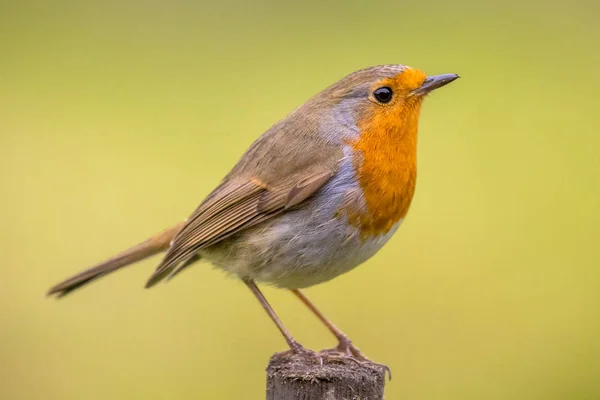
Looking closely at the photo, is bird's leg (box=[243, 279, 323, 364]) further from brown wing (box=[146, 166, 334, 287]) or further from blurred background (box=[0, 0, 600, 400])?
blurred background (box=[0, 0, 600, 400])

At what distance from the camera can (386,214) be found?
377 centimetres

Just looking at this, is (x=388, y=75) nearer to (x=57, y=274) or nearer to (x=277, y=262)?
(x=277, y=262)

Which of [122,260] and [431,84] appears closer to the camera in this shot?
[431,84]

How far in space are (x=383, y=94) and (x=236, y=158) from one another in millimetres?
3043

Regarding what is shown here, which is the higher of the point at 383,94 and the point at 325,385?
the point at 383,94

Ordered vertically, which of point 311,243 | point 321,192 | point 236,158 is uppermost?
point 236,158

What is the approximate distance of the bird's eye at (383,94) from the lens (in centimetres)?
395

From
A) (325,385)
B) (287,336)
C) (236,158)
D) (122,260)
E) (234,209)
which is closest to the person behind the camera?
(325,385)

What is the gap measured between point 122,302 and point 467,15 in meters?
4.37

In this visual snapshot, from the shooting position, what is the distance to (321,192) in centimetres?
381

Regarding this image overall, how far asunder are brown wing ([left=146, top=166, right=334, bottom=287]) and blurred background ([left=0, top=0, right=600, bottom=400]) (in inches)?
56.9

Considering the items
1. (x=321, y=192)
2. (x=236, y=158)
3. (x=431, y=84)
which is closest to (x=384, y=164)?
(x=321, y=192)

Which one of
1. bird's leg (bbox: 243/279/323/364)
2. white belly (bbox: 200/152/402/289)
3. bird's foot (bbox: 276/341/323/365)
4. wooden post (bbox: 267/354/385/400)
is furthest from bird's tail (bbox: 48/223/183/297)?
wooden post (bbox: 267/354/385/400)

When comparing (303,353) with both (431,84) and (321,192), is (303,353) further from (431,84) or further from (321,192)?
(431,84)
